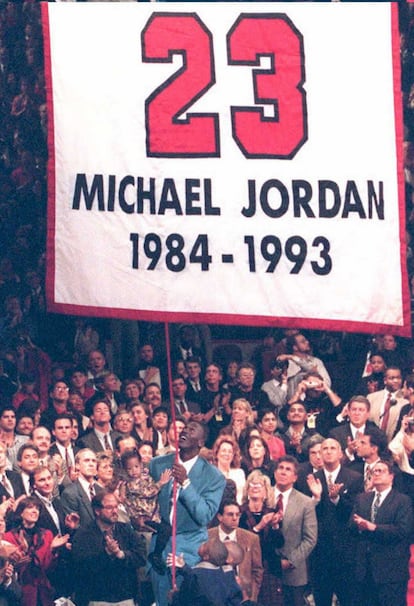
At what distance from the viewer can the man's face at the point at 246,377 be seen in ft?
63.3

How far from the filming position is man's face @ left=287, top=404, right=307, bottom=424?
61.2ft

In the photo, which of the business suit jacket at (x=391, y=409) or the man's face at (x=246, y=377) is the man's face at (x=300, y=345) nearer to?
the man's face at (x=246, y=377)

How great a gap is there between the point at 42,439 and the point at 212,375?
7.87ft

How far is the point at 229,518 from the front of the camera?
1745cm

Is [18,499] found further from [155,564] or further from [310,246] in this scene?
[310,246]

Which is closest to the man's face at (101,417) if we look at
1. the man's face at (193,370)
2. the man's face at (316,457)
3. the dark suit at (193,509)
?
the dark suit at (193,509)

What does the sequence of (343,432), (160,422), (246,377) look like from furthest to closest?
(246,377) < (160,422) < (343,432)

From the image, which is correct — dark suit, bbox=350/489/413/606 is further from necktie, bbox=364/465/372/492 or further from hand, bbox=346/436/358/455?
hand, bbox=346/436/358/455

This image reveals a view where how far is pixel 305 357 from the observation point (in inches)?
778

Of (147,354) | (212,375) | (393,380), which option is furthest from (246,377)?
(393,380)

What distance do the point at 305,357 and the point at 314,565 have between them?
2640mm

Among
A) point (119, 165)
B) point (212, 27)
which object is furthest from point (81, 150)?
point (212, 27)

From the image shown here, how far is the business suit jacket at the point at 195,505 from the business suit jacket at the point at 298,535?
26.6 inches

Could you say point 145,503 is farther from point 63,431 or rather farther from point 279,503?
point 279,503
